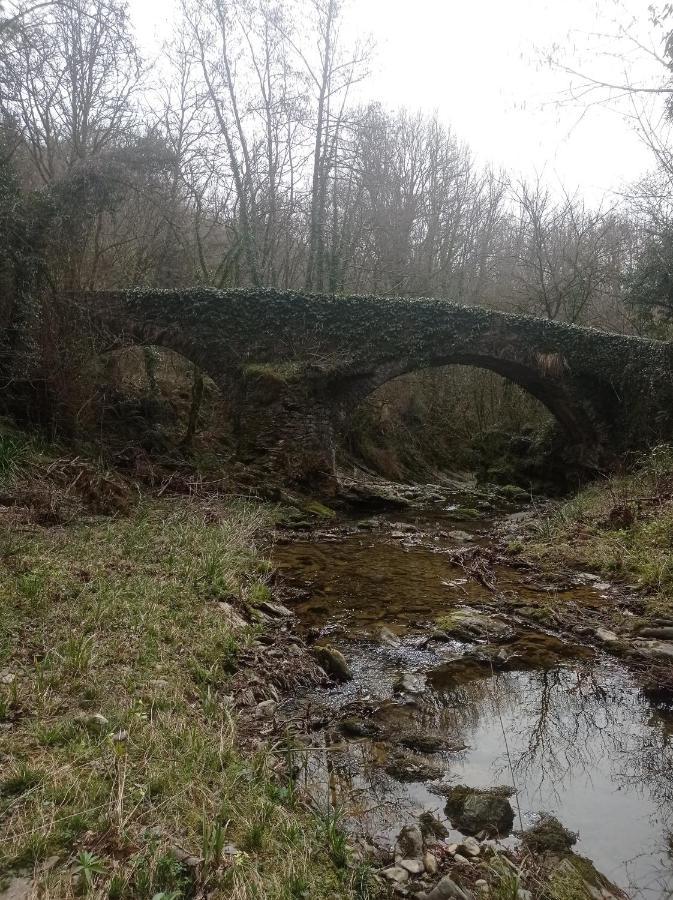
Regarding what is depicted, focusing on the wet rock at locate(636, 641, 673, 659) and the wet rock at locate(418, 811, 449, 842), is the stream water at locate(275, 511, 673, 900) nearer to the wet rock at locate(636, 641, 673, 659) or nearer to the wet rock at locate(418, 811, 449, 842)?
the wet rock at locate(418, 811, 449, 842)

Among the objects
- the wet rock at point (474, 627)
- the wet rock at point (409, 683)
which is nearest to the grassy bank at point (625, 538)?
the wet rock at point (474, 627)

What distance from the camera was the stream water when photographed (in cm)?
243

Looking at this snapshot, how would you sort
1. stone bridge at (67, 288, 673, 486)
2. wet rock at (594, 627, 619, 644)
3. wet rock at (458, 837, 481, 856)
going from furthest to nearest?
stone bridge at (67, 288, 673, 486)
wet rock at (594, 627, 619, 644)
wet rock at (458, 837, 481, 856)

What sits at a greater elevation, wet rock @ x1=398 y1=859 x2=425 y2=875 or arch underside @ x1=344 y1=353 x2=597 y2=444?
arch underside @ x1=344 y1=353 x2=597 y2=444

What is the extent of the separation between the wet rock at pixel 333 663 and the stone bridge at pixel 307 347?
26.0 feet

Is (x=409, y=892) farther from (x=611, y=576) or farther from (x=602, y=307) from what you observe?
(x=602, y=307)

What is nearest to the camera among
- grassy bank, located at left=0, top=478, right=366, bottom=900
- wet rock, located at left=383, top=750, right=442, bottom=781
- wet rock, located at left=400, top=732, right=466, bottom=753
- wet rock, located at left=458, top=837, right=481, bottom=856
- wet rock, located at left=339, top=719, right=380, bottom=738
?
grassy bank, located at left=0, top=478, right=366, bottom=900

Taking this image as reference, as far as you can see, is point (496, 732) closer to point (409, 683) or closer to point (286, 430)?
point (409, 683)

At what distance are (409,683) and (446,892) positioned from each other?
181 centimetres

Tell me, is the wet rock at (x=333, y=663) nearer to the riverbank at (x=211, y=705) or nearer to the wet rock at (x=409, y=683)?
the riverbank at (x=211, y=705)

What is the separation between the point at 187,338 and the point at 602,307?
1521 centimetres

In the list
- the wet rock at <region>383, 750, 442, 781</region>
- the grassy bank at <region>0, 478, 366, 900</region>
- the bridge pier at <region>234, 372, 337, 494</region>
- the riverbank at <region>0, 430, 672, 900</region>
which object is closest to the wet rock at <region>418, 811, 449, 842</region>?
the riverbank at <region>0, 430, 672, 900</region>

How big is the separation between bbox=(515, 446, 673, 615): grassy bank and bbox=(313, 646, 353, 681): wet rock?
9.40ft

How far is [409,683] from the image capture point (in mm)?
3730
